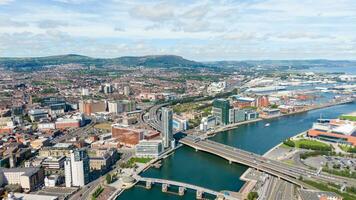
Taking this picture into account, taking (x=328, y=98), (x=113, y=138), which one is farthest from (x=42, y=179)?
(x=328, y=98)

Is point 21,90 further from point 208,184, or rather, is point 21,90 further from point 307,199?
point 307,199

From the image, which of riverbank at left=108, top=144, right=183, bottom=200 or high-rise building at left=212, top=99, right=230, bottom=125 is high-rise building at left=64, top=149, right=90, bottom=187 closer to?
riverbank at left=108, top=144, right=183, bottom=200

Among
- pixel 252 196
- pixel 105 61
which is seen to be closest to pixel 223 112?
pixel 252 196

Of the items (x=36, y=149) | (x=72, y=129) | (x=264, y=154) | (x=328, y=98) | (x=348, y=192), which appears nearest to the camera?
(x=348, y=192)

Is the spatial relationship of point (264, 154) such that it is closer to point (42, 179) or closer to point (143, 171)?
point (143, 171)

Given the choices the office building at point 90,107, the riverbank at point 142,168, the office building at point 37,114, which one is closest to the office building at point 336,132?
the riverbank at point 142,168

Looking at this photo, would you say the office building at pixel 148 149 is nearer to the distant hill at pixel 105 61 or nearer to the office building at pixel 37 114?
the office building at pixel 37 114

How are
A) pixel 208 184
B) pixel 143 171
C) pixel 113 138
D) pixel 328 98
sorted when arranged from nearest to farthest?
pixel 208 184, pixel 143 171, pixel 113 138, pixel 328 98

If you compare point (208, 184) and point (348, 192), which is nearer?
point (348, 192)
